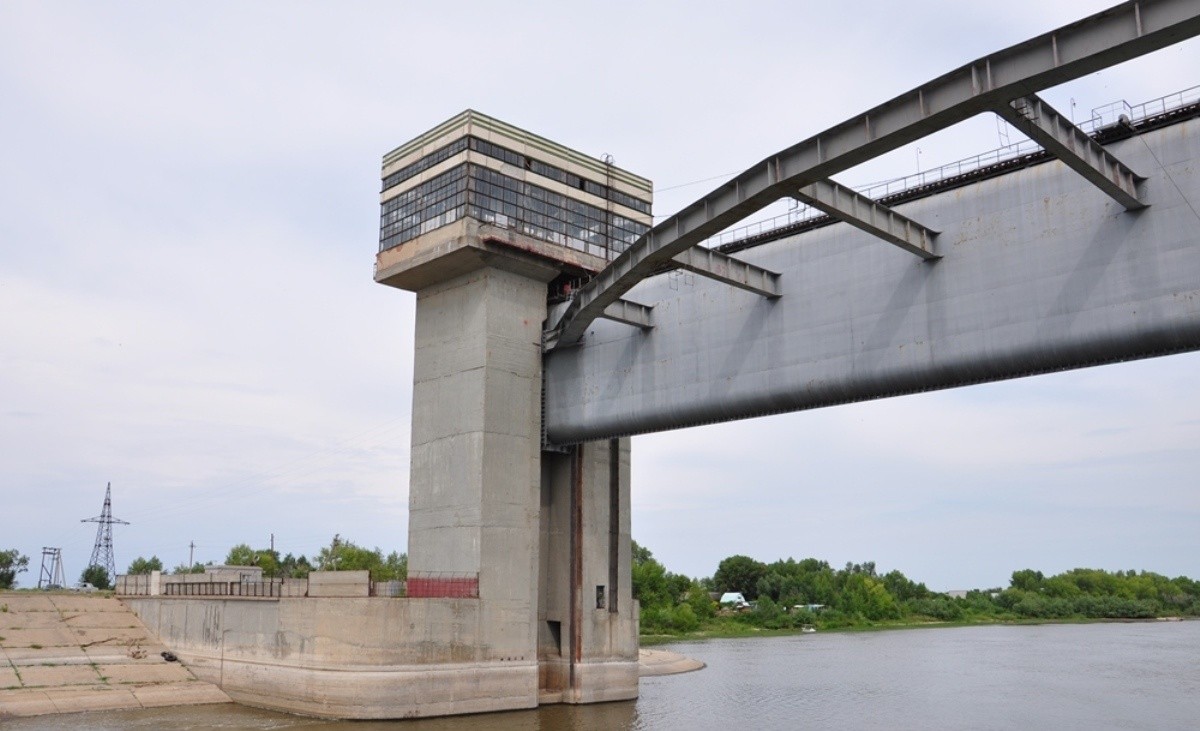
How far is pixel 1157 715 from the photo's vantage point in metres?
41.9

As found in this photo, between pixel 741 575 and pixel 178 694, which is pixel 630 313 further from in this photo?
pixel 741 575

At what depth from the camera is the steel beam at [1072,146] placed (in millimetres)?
22391

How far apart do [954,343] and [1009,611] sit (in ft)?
537

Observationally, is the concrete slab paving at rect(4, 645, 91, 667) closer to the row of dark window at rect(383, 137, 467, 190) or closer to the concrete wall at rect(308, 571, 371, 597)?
the concrete wall at rect(308, 571, 371, 597)

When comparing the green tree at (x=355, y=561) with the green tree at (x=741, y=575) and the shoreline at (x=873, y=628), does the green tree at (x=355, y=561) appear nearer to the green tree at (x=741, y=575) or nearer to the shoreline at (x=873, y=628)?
the shoreline at (x=873, y=628)

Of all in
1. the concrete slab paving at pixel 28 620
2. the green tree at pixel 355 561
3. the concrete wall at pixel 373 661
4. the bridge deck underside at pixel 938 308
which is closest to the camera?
the bridge deck underside at pixel 938 308

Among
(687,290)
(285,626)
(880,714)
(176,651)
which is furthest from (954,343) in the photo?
(176,651)

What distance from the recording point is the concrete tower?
4031cm

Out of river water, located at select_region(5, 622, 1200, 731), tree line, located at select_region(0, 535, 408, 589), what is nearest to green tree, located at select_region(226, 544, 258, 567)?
tree line, located at select_region(0, 535, 408, 589)

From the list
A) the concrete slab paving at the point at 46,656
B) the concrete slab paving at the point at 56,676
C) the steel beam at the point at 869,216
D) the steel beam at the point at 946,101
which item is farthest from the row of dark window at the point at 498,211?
the concrete slab paving at the point at 46,656

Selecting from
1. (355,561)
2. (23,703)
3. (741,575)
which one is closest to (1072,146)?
(23,703)

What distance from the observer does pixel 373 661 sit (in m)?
Result: 35.8

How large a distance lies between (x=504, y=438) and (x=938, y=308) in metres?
18.9

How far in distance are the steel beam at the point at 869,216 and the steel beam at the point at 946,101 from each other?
1169 millimetres
